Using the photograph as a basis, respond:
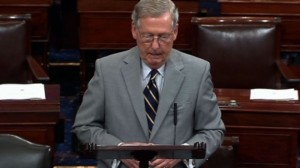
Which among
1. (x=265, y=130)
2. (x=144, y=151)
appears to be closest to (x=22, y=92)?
(x=265, y=130)

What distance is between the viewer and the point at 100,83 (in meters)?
2.52

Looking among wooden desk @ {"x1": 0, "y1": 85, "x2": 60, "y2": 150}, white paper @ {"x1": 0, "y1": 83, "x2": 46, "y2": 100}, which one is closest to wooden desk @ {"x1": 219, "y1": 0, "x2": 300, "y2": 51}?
white paper @ {"x1": 0, "y1": 83, "x2": 46, "y2": 100}

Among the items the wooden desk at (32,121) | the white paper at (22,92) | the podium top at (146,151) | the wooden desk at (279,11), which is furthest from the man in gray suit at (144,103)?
the wooden desk at (279,11)

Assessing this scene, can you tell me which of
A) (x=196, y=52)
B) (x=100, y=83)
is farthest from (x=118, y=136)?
(x=196, y=52)

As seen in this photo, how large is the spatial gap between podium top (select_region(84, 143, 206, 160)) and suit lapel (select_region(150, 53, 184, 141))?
0.38 m

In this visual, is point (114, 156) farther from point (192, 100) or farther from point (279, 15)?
point (279, 15)

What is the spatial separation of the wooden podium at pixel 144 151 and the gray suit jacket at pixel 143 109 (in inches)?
14.7

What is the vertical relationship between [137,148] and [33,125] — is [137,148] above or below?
above

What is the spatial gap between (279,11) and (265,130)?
1.39 meters

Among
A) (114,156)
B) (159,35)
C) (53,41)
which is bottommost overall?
(53,41)

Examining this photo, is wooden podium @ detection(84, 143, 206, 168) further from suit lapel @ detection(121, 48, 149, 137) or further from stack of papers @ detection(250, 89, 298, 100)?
stack of papers @ detection(250, 89, 298, 100)

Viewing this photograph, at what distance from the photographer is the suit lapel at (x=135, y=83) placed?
249cm

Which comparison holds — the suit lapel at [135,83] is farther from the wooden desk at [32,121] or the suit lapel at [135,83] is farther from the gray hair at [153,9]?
the wooden desk at [32,121]

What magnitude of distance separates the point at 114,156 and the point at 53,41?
11.5ft
